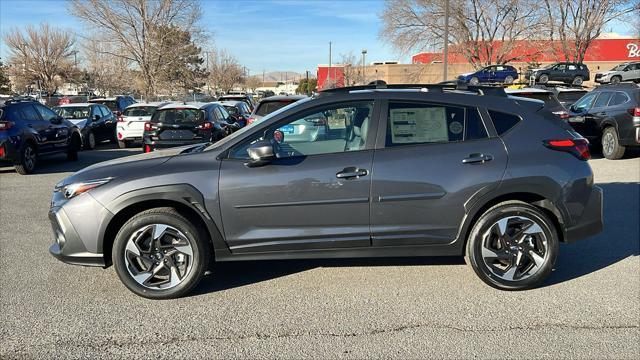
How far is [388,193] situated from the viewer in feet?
13.2

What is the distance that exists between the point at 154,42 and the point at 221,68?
38.9 m

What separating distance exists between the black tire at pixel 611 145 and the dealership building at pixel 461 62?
1222 inches

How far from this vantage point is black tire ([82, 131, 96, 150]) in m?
15.3

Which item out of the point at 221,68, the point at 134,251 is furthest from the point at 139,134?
the point at 221,68

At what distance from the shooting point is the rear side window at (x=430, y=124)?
419cm

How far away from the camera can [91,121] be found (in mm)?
15805

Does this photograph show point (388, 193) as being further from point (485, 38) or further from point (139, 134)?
point (485, 38)

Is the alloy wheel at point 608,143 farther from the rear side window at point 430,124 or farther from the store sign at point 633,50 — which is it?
the store sign at point 633,50

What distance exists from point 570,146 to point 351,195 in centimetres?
195

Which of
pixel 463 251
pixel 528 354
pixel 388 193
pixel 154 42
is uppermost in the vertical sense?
pixel 154 42

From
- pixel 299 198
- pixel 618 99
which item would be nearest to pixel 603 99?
pixel 618 99


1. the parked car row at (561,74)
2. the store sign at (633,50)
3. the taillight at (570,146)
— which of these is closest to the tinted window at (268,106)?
the taillight at (570,146)

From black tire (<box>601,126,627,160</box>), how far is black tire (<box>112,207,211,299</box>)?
408 inches

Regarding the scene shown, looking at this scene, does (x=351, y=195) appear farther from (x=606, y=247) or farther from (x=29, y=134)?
(x=29, y=134)
